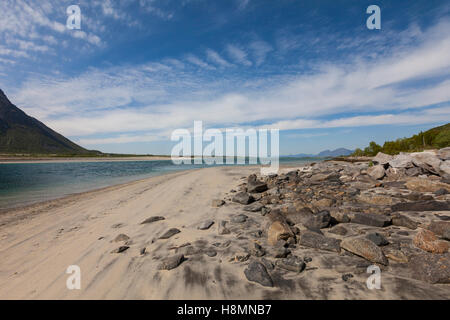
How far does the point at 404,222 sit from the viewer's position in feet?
17.3

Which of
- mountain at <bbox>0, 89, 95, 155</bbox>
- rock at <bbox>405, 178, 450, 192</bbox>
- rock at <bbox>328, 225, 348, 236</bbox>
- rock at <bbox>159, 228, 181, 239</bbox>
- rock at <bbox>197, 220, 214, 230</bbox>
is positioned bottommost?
rock at <bbox>159, 228, 181, 239</bbox>

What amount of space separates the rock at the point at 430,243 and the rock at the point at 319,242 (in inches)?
60.9

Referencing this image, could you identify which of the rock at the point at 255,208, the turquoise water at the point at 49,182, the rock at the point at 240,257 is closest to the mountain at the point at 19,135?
the turquoise water at the point at 49,182

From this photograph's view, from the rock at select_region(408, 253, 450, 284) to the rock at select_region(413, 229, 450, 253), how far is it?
6.4 inches

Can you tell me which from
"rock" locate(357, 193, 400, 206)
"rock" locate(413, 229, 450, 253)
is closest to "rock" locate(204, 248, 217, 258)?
"rock" locate(413, 229, 450, 253)

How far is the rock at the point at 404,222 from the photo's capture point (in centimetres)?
516

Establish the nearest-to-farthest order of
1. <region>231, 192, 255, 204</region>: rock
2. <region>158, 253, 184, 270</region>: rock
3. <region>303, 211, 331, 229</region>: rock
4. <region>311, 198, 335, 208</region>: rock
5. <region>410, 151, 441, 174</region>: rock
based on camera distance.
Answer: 1. <region>158, 253, 184, 270</region>: rock
2. <region>303, 211, 331, 229</region>: rock
3. <region>311, 198, 335, 208</region>: rock
4. <region>231, 192, 255, 204</region>: rock
5. <region>410, 151, 441, 174</region>: rock

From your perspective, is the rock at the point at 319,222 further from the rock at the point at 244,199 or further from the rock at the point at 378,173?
the rock at the point at 378,173

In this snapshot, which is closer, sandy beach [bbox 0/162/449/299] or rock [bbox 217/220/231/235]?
sandy beach [bbox 0/162/449/299]

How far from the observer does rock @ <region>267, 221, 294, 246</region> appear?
5015 mm

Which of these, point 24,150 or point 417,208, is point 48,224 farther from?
point 24,150

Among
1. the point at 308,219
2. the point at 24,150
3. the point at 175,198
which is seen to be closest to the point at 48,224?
the point at 175,198

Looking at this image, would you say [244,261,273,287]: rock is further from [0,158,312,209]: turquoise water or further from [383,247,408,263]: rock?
[0,158,312,209]: turquoise water
